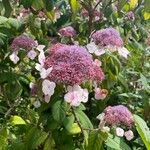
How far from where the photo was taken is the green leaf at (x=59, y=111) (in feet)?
5.12

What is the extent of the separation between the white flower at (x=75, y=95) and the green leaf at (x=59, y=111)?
1.6 inches

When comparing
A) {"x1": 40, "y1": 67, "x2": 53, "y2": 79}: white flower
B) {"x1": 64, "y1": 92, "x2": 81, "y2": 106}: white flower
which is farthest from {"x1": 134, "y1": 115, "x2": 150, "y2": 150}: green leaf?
{"x1": 40, "y1": 67, "x2": 53, "y2": 79}: white flower

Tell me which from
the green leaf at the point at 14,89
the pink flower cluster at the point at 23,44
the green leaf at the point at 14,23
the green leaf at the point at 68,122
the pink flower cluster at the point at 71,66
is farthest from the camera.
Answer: the green leaf at the point at 14,23

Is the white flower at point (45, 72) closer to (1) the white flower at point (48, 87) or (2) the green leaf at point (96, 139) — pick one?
(1) the white flower at point (48, 87)

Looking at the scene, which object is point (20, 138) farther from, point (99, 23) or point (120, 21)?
point (120, 21)

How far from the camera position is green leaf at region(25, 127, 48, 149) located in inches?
65.2

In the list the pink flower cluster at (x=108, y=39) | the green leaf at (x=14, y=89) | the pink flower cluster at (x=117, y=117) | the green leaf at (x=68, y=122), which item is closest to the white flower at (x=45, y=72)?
the green leaf at (x=68, y=122)

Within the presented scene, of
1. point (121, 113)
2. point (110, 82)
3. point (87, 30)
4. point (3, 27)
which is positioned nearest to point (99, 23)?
point (87, 30)

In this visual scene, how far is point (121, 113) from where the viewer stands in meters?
1.67

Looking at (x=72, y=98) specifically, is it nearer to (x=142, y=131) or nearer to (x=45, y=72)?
(x=45, y=72)

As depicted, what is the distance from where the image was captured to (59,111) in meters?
1.56

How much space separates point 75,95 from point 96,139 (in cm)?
15

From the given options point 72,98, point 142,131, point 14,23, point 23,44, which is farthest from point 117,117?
point 14,23

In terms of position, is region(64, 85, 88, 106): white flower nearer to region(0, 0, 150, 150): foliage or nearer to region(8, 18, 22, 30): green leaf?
region(0, 0, 150, 150): foliage
